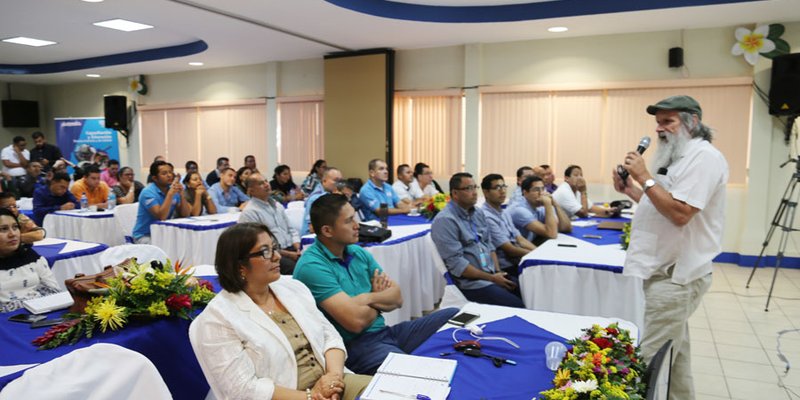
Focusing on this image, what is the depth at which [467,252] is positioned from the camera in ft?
12.5

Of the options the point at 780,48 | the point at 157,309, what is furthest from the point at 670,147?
the point at 780,48

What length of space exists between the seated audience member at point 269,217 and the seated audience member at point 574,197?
9.40 ft

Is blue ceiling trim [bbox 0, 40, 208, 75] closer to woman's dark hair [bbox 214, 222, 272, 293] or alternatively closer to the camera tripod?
woman's dark hair [bbox 214, 222, 272, 293]

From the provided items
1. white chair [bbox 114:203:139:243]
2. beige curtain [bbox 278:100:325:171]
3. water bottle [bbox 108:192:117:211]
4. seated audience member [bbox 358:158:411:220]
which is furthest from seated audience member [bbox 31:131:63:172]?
seated audience member [bbox 358:158:411:220]

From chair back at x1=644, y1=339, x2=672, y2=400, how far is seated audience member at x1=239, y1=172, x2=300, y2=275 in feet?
11.3

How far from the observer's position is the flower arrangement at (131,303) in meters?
2.22

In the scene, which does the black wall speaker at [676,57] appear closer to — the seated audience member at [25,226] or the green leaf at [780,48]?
the green leaf at [780,48]

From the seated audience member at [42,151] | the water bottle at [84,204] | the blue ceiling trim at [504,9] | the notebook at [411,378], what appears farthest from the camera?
the seated audience member at [42,151]

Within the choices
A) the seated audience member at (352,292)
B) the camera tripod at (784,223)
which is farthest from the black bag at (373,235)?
the camera tripod at (784,223)

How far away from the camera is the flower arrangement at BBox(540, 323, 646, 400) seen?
1490mm

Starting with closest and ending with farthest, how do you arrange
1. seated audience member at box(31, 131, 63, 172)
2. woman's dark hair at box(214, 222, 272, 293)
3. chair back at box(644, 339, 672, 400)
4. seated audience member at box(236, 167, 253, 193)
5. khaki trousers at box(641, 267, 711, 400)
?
chair back at box(644, 339, 672, 400)
woman's dark hair at box(214, 222, 272, 293)
khaki trousers at box(641, 267, 711, 400)
seated audience member at box(236, 167, 253, 193)
seated audience member at box(31, 131, 63, 172)

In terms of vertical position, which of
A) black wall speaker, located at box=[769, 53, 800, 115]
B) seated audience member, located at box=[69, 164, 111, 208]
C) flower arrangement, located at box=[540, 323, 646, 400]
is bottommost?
flower arrangement, located at box=[540, 323, 646, 400]

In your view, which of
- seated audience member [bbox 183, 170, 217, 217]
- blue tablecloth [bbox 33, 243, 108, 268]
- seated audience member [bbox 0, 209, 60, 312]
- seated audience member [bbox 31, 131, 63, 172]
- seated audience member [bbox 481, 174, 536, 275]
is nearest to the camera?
seated audience member [bbox 0, 209, 60, 312]

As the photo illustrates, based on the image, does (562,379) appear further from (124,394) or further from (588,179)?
(588,179)
